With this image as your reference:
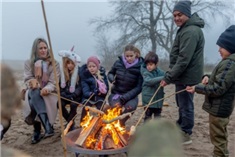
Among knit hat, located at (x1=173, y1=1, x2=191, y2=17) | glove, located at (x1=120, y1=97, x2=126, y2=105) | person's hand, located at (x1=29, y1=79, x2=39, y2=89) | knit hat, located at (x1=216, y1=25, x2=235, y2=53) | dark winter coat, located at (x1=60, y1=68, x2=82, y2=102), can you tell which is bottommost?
glove, located at (x1=120, y1=97, x2=126, y2=105)

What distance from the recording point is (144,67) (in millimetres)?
4301

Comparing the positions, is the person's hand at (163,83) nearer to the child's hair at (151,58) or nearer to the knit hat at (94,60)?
the child's hair at (151,58)

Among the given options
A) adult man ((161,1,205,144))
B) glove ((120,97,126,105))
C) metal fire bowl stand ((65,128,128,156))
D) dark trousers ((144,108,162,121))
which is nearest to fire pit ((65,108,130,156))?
metal fire bowl stand ((65,128,128,156))

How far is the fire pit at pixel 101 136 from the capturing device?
Result: 10.5 ft

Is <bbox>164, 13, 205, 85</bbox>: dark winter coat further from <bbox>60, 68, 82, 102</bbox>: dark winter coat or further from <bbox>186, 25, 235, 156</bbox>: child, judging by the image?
<bbox>60, 68, 82, 102</bbox>: dark winter coat

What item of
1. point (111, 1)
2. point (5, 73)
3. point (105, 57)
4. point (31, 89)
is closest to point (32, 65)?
point (31, 89)

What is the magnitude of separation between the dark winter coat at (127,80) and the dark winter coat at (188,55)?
0.51 m

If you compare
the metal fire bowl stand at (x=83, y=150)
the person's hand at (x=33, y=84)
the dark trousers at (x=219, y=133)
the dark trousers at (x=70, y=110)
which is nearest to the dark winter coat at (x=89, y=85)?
the dark trousers at (x=70, y=110)

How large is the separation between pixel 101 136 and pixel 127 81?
1213mm

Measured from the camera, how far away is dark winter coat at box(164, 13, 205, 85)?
385cm

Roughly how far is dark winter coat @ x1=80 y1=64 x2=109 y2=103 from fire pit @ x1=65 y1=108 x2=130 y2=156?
2.72ft

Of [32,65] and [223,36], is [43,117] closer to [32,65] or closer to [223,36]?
[32,65]

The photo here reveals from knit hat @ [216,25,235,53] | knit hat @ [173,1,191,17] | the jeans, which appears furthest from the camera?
the jeans

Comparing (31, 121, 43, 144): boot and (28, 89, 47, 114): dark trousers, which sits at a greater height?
(28, 89, 47, 114): dark trousers
